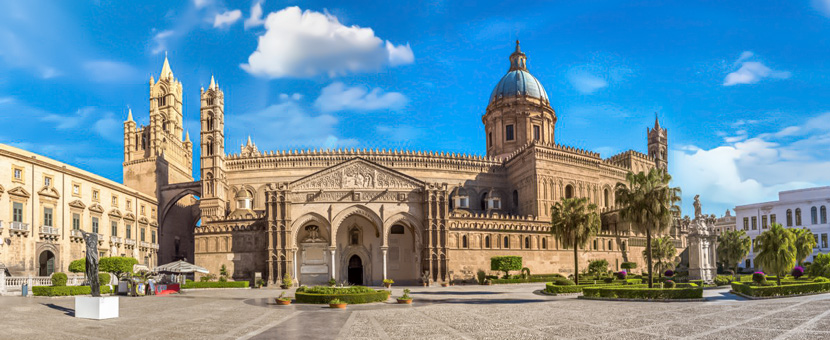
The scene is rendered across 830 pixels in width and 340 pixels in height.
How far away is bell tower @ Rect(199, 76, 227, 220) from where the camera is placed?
223ft

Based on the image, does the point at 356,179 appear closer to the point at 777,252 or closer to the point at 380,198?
the point at 380,198

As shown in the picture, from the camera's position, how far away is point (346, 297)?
1314 inches

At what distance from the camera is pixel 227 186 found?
72.4 m

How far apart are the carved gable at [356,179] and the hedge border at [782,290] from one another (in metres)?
31.0

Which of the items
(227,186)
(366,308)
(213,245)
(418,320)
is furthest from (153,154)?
(418,320)

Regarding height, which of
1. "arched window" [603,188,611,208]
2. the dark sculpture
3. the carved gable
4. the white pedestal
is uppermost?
the carved gable

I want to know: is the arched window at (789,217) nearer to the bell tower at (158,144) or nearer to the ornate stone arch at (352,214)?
the ornate stone arch at (352,214)

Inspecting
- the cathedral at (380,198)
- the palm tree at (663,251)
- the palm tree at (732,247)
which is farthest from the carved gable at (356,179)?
the palm tree at (732,247)

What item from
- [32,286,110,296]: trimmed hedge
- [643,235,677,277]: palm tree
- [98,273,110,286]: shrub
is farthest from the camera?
[643,235,677,277]: palm tree

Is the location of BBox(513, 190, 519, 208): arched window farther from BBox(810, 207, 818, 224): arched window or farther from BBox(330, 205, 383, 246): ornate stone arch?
BBox(810, 207, 818, 224): arched window

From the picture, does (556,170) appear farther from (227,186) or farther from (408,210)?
(227,186)

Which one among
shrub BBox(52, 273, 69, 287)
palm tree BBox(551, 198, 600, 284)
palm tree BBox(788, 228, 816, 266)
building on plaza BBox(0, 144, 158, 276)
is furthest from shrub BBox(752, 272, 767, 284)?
building on plaza BBox(0, 144, 158, 276)

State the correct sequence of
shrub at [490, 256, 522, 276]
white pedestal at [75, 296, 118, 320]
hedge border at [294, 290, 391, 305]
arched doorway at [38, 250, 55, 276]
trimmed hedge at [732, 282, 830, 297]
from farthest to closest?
shrub at [490, 256, 522, 276], arched doorway at [38, 250, 55, 276], trimmed hedge at [732, 282, 830, 297], hedge border at [294, 290, 391, 305], white pedestal at [75, 296, 118, 320]

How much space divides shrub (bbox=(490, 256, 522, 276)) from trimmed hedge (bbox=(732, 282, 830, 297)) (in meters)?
22.7
